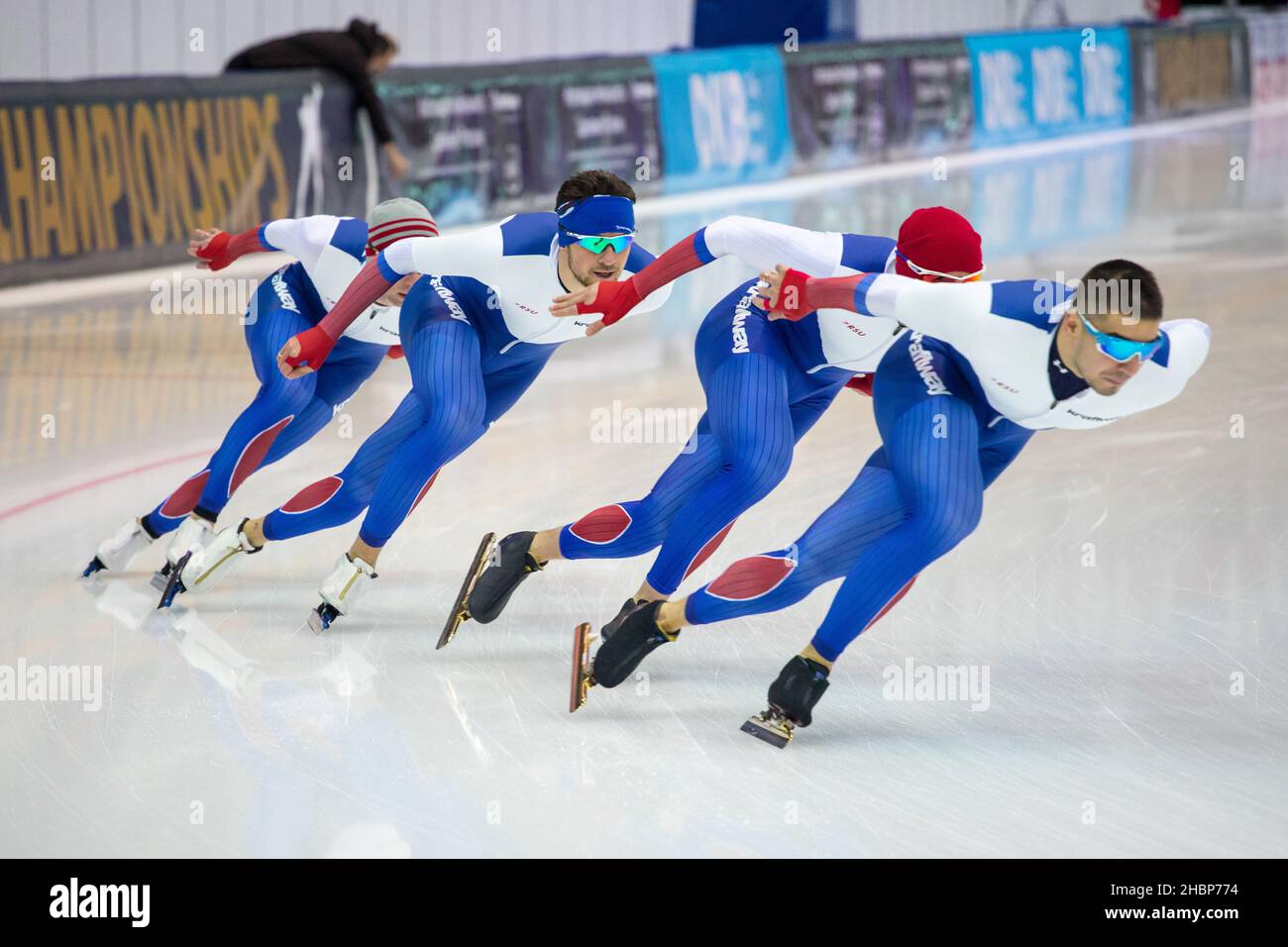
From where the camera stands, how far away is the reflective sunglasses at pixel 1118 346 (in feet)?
10.6

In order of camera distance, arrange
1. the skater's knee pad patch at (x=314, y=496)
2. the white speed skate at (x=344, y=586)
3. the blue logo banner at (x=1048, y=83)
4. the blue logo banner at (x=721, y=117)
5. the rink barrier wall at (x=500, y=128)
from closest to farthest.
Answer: the white speed skate at (x=344, y=586)
the skater's knee pad patch at (x=314, y=496)
the rink barrier wall at (x=500, y=128)
the blue logo banner at (x=721, y=117)
the blue logo banner at (x=1048, y=83)

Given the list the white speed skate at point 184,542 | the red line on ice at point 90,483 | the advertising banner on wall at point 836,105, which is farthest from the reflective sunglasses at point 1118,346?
the advertising banner on wall at point 836,105

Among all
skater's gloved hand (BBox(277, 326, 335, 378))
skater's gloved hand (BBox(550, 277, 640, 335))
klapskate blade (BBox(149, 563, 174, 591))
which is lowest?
klapskate blade (BBox(149, 563, 174, 591))

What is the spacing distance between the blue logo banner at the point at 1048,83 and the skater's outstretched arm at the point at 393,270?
1464 cm

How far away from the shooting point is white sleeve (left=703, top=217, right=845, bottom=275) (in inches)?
151

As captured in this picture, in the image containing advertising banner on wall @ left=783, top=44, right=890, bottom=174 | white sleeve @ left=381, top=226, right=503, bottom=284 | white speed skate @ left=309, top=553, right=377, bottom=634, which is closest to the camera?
white sleeve @ left=381, top=226, right=503, bottom=284

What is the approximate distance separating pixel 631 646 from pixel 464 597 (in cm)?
66

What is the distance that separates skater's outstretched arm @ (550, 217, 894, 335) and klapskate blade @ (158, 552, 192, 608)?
52.9 inches

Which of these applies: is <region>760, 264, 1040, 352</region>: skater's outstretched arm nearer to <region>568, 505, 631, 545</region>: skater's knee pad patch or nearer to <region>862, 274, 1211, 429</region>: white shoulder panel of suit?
<region>862, 274, 1211, 429</region>: white shoulder panel of suit

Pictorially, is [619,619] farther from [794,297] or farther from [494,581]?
[794,297]

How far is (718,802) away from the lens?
3250 mm

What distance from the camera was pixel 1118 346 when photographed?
3.24m

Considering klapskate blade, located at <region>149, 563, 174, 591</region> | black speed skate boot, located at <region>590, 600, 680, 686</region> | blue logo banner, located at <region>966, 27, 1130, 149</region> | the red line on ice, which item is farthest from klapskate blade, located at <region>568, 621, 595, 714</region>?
blue logo banner, located at <region>966, 27, 1130, 149</region>

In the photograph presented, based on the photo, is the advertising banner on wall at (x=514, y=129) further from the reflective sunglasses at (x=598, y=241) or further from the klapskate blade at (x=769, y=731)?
the klapskate blade at (x=769, y=731)
